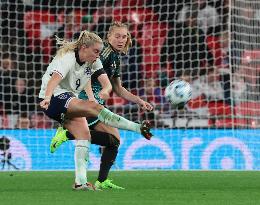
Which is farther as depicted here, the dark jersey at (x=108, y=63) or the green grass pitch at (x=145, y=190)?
the dark jersey at (x=108, y=63)

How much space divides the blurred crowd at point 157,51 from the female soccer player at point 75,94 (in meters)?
5.60

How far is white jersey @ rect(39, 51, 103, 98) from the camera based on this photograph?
6.98 meters

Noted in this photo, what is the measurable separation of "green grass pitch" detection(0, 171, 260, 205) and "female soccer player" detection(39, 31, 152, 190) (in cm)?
41

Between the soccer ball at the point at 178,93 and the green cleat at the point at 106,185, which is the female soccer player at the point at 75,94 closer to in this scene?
the green cleat at the point at 106,185

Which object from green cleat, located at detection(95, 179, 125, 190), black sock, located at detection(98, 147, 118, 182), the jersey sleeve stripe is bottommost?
green cleat, located at detection(95, 179, 125, 190)

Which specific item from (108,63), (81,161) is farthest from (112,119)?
(108,63)

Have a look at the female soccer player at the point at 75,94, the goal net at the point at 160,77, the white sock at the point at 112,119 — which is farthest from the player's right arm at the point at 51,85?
the goal net at the point at 160,77

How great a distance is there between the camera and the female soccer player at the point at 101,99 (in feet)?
25.0

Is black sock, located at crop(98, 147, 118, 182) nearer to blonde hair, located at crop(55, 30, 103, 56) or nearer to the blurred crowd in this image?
blonde hair, located at crop(55, 30, 103, 56)

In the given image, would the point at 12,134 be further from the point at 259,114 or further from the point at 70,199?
the point at 70,199

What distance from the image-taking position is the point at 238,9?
13531 millimetres

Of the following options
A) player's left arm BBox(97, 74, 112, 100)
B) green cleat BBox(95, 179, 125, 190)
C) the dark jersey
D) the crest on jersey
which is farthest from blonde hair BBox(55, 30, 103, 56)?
green cleat BBox(95, 179, 125, 190)

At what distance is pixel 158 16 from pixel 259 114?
2897 millimetres

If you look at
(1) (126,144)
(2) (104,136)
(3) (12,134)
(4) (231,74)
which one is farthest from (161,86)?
(2) (104,136)
